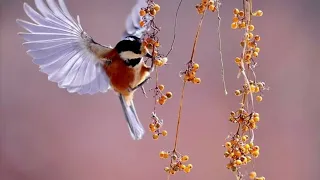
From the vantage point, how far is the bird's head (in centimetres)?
85

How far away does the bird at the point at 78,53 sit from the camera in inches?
37.3

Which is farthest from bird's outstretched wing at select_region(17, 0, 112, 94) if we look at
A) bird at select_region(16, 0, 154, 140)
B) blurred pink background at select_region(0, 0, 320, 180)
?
blurred pink background at select_region(0, 0, 320, 180)

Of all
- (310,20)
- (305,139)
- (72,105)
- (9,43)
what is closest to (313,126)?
(305,139)

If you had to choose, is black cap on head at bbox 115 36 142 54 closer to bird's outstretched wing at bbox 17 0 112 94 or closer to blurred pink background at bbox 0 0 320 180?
bird's outstretched wing at bbox 17 0 112 94

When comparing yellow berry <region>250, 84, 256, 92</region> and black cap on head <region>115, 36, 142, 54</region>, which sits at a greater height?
black cap on head <region>115, 36, 142, 54</region>

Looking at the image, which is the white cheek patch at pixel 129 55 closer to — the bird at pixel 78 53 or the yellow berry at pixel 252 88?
the bird at pixel 78 53

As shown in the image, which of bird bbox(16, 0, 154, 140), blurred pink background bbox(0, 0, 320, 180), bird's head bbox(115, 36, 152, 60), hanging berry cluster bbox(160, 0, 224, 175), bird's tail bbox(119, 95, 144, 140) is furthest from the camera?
blurred pink background bbox(0, 0, 320, 180)

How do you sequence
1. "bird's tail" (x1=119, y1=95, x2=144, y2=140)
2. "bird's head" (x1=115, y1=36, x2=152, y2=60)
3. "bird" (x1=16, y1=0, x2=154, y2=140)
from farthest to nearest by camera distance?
"bird's tail" (x1=119, y1=95, x2=144, y2=140) → "bird" (x1=16, y1=0, x2=154, y2=140) → "bird's head" (x1=115, y1=36, x2=152, y2=60)

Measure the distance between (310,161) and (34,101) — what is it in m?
1.22

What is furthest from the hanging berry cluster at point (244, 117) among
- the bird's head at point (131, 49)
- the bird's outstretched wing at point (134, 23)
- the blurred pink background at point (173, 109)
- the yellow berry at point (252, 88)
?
the blurred pink background at point (173, 109)

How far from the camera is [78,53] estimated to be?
1026 millimetres

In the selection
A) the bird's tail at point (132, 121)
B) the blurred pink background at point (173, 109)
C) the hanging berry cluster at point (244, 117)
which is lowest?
the hanging berry cluster at point (244, 117)

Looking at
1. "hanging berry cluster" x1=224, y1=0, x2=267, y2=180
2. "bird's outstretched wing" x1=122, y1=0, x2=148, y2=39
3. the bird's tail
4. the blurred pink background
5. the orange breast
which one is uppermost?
the blurred pink background

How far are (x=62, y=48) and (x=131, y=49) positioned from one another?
0.18 meters
